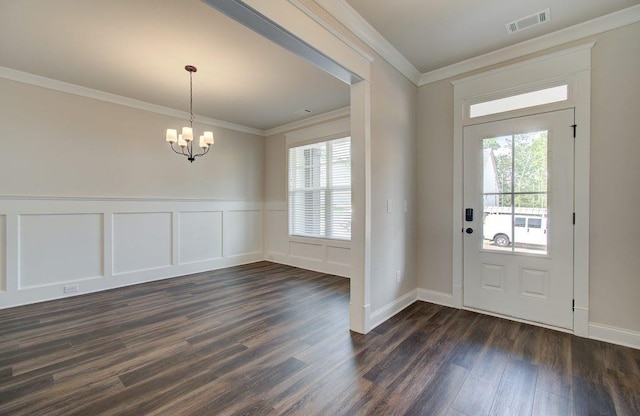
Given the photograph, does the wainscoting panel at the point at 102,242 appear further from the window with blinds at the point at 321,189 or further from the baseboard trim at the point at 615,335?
the baseboard trim at the point at 615,335

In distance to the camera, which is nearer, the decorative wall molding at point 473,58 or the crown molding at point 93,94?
the decorative wall molding at point 473,58

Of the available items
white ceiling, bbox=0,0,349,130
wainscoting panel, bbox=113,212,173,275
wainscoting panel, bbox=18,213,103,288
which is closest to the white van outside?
white ceiling, bbox=0,0,349,130

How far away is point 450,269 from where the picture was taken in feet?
10.9

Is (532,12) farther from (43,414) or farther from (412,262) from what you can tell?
(43,414)

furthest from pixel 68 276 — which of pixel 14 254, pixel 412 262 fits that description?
pixel 412 262

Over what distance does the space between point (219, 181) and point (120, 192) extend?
5.38 feet

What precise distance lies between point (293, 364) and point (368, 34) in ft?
9.68

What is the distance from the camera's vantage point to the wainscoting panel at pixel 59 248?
346cm

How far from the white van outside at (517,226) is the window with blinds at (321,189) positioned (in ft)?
7.19

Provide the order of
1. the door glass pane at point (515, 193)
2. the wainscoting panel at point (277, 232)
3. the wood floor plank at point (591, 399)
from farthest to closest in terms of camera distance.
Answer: the wainscoting panel at point (277, 232) < the door glass pane at point (515, 193) < the wood floor plank at point (591, 399)

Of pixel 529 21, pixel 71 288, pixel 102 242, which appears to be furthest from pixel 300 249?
pixel 529 21

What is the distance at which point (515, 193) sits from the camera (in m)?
2.88

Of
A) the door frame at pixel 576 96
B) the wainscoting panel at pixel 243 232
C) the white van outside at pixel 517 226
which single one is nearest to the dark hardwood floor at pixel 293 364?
the door frame at pixel 576 96

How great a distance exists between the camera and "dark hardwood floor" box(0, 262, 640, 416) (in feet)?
5.62
